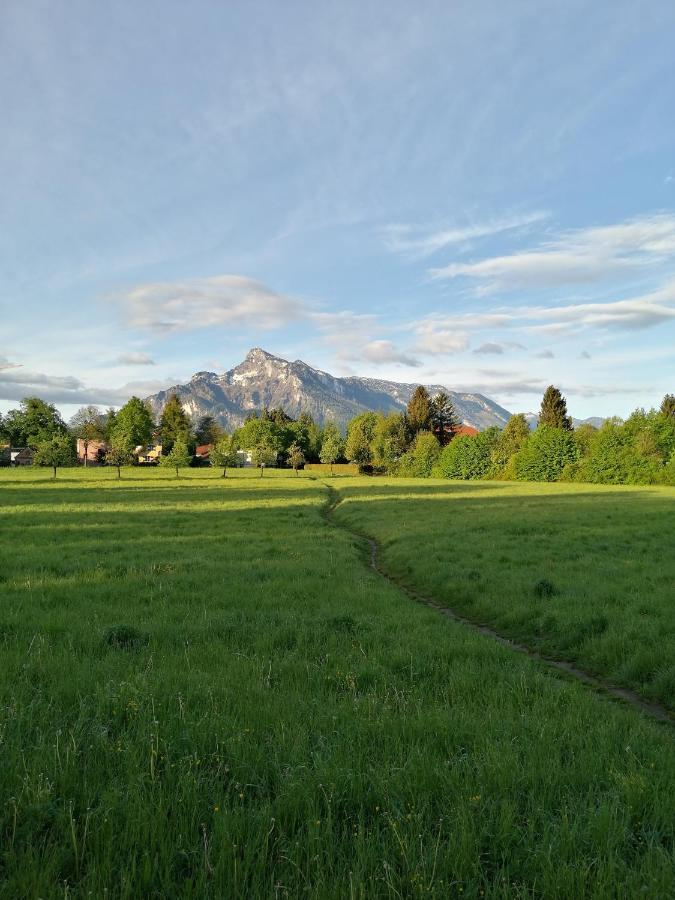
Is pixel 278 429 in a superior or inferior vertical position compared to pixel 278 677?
superior

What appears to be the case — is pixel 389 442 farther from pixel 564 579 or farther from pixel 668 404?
pixel 564 579

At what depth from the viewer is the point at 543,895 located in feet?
11.0

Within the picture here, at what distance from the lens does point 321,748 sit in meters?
4.99

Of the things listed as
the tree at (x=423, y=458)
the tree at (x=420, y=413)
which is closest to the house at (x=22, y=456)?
the tree at (x=423, y=458)

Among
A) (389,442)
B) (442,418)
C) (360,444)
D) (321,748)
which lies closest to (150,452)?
(360,444)

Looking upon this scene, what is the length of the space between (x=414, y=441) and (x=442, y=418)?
14.0 meters

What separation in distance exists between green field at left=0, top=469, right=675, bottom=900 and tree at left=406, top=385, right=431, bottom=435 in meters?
125

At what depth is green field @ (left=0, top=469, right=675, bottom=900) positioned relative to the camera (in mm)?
3471

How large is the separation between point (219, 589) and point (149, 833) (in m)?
8.59

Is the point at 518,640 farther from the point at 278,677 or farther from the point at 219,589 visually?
the point at 219,589

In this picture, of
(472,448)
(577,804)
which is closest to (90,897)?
(577,804)

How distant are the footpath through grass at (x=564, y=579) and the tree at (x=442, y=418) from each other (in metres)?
110

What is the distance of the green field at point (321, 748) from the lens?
3.47 m

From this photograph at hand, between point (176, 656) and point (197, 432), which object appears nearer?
point (176, 656)
